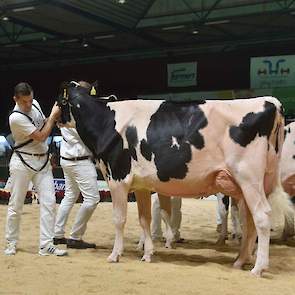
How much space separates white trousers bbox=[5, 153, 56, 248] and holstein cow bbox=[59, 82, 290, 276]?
0.63 meters

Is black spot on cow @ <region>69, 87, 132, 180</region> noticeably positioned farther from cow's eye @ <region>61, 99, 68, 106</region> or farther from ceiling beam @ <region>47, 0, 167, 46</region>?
ceiling beam @ <region>47, 0, 167, 46</region>

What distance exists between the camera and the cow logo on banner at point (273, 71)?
16.4m

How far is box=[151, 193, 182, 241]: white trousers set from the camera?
290 inches

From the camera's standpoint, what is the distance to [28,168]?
6.23 m

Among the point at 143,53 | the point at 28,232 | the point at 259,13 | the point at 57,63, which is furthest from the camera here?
the point at 57,63

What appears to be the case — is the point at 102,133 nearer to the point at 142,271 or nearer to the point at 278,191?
the point at 142,271

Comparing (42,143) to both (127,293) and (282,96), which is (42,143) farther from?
(282,96)

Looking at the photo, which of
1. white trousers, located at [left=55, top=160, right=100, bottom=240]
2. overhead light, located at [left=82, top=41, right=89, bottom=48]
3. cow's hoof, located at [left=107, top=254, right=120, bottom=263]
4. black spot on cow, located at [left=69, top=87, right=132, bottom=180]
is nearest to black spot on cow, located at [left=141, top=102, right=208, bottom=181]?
black spot on cow, located at [left=69, top=87, right=132, bottom=180]

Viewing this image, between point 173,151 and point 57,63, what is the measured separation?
61.7 feet

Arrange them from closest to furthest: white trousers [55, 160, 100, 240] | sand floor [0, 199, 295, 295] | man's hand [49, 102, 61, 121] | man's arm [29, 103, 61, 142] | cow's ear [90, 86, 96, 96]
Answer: sand floor [0, 199, 295, 295], man's arm [29, 103, 61, 142], man's hand [49, 102, 61, 121], white trousers [55, 160, 100, 240], cow's ear [90, 86, 96, 96]

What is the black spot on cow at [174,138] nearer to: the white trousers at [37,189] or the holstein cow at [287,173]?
the white trousers at [37,189]

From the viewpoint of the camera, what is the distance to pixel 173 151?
5848 millimetres

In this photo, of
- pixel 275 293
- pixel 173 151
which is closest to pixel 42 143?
pixel 173 151

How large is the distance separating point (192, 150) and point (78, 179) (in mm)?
1622
